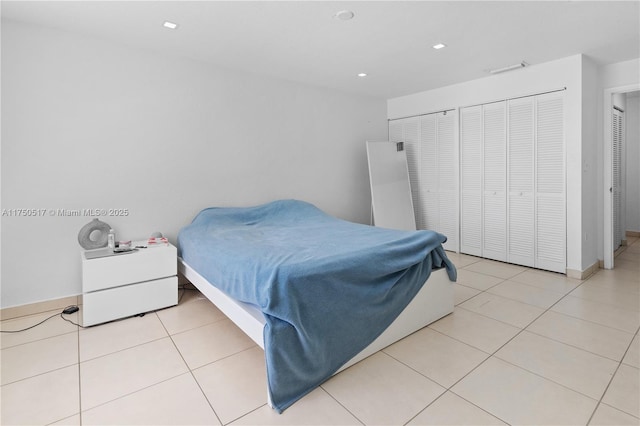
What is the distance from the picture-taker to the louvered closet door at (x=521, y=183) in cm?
385

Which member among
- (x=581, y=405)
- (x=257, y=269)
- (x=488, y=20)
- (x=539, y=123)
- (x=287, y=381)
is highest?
(x=488, y=20)

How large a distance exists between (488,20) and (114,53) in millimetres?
3311

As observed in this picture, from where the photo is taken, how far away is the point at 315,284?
1.83 m

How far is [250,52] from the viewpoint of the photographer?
3275mm

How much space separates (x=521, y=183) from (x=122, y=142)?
4.43 m

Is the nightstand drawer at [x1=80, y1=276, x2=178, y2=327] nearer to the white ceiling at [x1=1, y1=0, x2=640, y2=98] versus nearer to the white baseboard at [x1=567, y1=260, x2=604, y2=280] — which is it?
the white ceiling at [x1=1, y1=0, x2=640, y2=98]

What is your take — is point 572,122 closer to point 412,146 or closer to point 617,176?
point 617,176

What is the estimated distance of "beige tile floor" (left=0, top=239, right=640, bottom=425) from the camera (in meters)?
1.59

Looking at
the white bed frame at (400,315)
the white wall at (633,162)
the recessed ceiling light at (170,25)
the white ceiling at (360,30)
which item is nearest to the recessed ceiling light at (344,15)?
the white ceiling at (360,30)

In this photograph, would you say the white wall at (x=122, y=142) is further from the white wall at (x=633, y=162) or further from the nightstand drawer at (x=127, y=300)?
the white wall at (x=633, y=162)

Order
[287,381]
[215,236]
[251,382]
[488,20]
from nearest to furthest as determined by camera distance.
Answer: [287,381], [251,382], [488,20], [215,236]

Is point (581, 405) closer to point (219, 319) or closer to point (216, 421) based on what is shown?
point (216, 421)

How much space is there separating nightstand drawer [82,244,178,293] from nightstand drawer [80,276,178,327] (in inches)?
1.9

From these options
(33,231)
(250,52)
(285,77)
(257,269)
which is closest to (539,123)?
(285,77)
